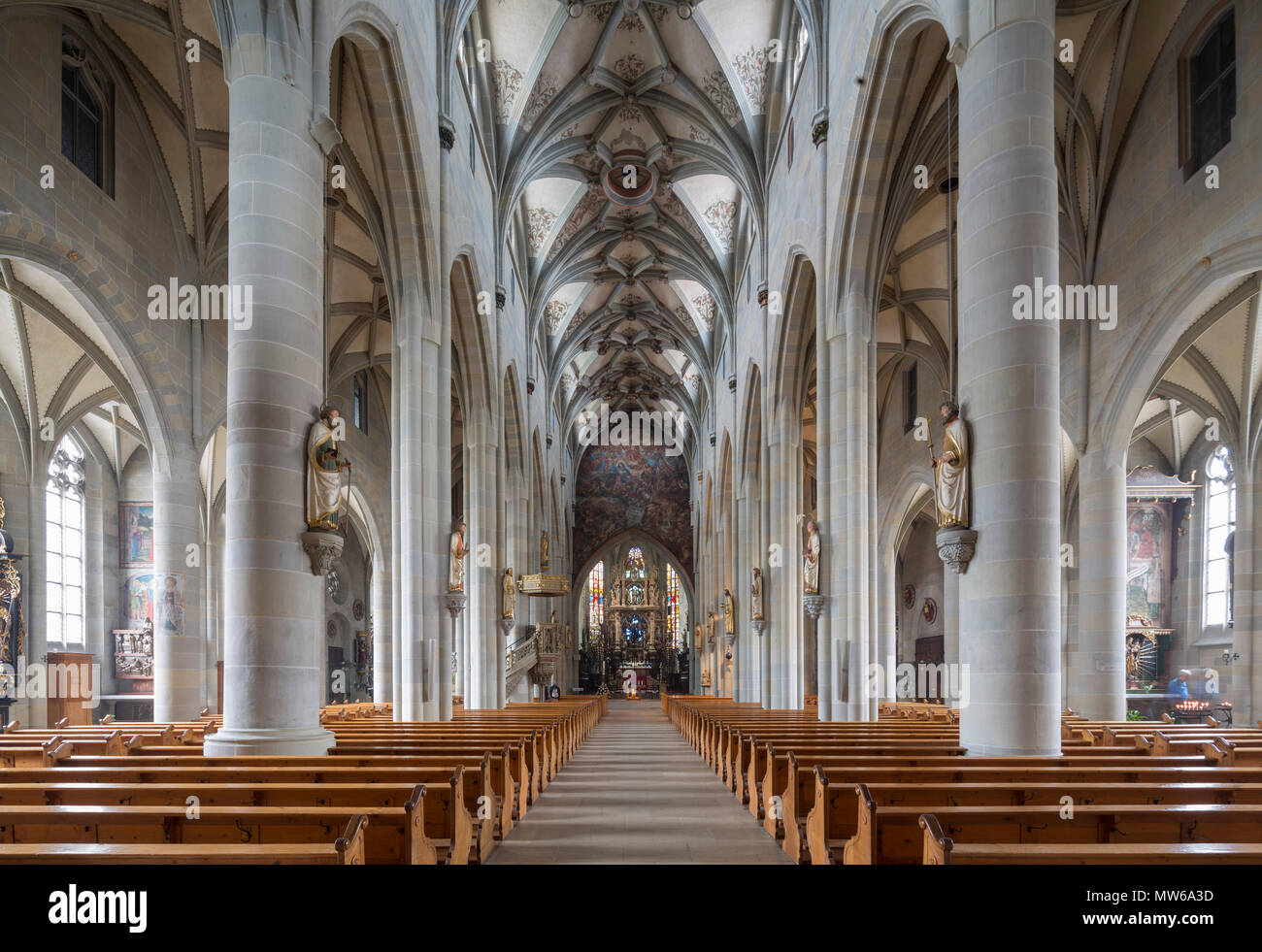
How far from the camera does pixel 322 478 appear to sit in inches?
333

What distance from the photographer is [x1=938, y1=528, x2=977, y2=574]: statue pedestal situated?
26.7 feet

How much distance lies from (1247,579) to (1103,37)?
9.82 meters

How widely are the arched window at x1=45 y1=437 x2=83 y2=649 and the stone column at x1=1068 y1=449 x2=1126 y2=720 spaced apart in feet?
68.4

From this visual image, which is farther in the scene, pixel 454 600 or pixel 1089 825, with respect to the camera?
pixel 454 600

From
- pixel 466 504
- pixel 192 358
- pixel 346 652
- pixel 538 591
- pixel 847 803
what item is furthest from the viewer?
pixel 346 652

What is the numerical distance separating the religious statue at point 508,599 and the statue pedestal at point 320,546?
1331 centimetres

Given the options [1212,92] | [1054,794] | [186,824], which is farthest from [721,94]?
[186,824]

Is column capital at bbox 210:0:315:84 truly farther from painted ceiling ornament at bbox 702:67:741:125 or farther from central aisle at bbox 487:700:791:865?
painted ceiling ornament at bbox 702:67:741:125

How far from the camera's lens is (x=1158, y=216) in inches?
529

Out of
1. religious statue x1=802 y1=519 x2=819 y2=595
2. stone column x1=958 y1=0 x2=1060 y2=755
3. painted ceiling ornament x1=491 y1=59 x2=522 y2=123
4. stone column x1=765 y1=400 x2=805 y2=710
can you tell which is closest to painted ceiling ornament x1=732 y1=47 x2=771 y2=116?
painted ceiling ornament x1=491 y1=59 x2=522 y2=123

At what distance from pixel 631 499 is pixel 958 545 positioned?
3955 cm

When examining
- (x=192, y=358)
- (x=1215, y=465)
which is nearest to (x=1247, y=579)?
(x=1215, y=465)

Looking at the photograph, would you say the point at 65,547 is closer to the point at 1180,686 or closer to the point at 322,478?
the point at 322,478

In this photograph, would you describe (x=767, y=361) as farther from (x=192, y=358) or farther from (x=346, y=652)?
(x=346, y=652)
